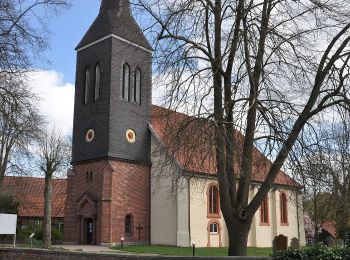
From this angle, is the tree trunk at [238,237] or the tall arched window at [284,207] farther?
the tall arched window at [284,207]

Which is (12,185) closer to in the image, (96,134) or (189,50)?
(96,134)

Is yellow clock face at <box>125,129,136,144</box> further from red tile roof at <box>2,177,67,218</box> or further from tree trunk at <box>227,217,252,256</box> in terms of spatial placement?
tree trunk at <box>227,217,252,256</box>

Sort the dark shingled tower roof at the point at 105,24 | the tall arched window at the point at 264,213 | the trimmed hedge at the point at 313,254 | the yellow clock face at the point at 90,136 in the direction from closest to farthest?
the trimmed hedge at the point at 313,254
the yellow clock face at the point at 90,136
the dark shingled tower roof at the point at 105,24
the tall arched window at the point at 264,213

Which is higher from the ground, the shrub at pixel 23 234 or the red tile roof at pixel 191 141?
the red tile roof at pixel 191 141

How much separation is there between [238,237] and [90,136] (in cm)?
2276

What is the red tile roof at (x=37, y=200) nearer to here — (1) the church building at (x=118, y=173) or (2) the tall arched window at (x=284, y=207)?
(1) the church building at (x=118, y=173)

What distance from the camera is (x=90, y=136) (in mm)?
35156

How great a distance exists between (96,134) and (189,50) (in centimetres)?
2188

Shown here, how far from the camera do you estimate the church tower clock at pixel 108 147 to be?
3302 cm

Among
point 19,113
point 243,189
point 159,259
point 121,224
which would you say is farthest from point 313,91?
point 121,224

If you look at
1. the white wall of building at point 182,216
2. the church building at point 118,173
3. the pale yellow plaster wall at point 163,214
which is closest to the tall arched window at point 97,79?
the church building at point 118,173

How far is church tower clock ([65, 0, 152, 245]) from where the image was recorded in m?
33.0

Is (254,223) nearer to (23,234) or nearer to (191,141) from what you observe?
(23,234)

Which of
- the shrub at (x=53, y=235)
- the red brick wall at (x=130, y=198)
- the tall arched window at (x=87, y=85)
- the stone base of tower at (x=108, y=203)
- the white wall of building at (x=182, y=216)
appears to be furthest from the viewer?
the shrub at (x=53, y=235)
